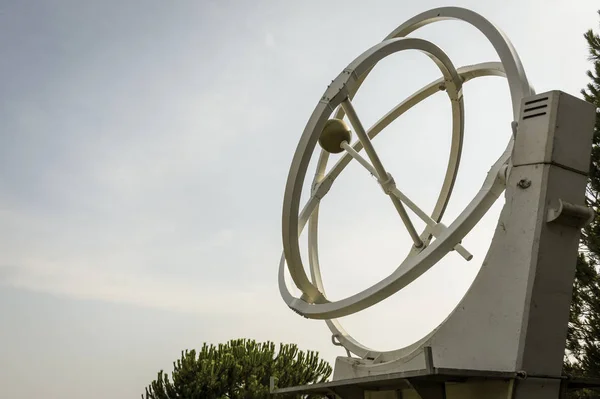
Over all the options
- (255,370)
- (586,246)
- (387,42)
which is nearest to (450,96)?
(387,42)

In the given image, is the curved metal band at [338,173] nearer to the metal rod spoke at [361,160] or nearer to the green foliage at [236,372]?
the metal rod spoke at [361,160]

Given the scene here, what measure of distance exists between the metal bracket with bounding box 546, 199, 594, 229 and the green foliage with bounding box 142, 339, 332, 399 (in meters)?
15.8

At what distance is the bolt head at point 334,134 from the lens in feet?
31.2

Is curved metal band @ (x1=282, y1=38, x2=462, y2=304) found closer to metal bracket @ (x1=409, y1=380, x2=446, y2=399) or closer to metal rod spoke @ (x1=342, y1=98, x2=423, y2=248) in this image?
metal rod spoke @ (x1=342, y1=98, x2=423, y2=248)

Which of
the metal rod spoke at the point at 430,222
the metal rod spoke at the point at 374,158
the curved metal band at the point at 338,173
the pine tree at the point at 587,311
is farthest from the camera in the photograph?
the pine tree at the point at 587,311

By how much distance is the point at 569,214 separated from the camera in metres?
6.36

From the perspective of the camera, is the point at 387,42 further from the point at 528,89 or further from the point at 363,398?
the point at 363,398

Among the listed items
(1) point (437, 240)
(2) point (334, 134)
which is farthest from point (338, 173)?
(1) point (437, 240)

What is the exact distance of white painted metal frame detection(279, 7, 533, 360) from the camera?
723 centimetres

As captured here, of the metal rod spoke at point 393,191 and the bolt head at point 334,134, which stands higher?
the bolt head at point 334,134

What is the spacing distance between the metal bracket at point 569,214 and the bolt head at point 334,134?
3.85 metres

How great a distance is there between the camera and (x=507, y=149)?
7.46 metres

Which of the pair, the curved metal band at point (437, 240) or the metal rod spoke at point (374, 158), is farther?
the metal rod spoke at point (374, 158)

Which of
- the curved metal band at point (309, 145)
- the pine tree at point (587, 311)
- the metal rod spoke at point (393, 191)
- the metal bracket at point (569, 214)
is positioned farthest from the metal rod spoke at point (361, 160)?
the pine tree at point (587, 311)
